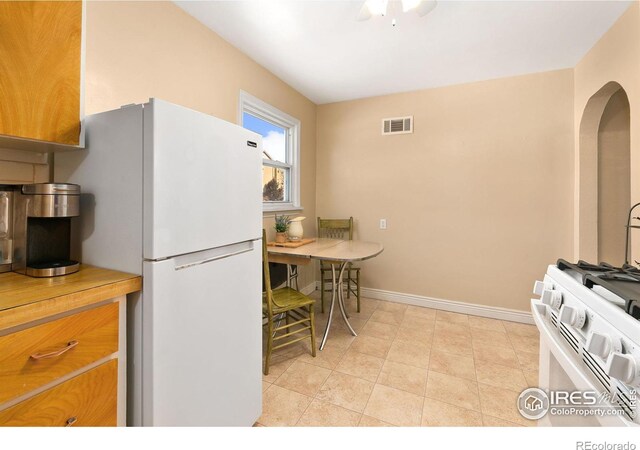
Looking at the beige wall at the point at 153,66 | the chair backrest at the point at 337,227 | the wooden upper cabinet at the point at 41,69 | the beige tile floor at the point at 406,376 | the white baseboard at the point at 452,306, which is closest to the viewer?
the wooden upper cabinet at the point at 41,69

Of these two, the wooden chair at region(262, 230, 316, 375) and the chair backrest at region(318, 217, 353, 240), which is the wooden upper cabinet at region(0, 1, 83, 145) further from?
the chair backrest at region(318, 217, 353, 240)

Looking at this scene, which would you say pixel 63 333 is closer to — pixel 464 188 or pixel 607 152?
pixel 464 188

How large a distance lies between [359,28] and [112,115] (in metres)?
1.89

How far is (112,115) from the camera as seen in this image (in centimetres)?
109

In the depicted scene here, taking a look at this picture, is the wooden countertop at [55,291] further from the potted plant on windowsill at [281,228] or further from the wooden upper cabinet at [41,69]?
the potted plant on windowsill at [281,228]

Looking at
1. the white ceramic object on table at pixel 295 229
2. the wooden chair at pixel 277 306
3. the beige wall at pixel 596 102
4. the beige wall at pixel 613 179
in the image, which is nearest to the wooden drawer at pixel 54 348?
the wooden chair at pixel 277 306

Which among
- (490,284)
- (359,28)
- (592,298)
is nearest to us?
(592,298)

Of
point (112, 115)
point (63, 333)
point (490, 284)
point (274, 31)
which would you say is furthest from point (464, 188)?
point (63, 333)

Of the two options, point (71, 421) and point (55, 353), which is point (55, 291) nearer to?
point (55, 353)

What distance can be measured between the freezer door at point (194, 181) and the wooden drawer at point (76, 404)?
0.43 metres

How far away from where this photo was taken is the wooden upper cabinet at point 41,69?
96 cm

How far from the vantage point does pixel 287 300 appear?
2.17 m

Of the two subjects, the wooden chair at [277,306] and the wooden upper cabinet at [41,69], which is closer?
the wooden upper cabinet at [41,69]
